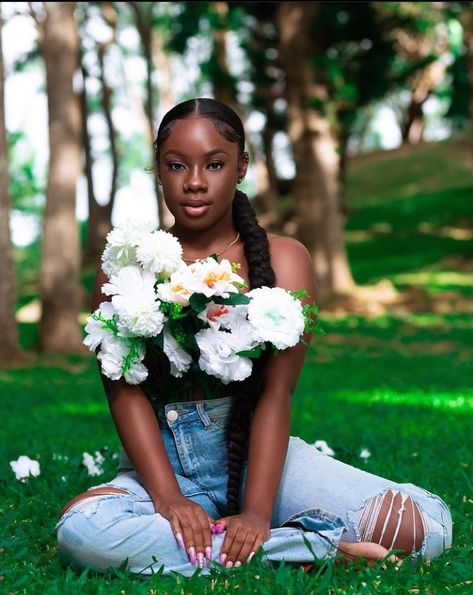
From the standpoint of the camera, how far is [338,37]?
1698 cm

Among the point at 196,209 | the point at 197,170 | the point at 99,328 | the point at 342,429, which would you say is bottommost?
the point at 342,429

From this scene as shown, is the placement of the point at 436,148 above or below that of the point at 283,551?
above

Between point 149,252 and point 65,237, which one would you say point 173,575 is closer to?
point 149,252

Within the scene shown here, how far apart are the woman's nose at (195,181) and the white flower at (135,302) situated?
337 mm

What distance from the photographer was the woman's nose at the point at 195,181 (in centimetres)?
348

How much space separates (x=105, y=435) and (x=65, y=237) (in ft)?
17.7

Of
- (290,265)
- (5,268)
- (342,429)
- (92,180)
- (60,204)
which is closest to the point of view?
(290,265)

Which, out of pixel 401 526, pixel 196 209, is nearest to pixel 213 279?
pixel 196 209

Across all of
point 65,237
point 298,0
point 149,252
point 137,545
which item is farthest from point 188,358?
point 298,0

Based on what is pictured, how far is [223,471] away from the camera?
356 centimetres

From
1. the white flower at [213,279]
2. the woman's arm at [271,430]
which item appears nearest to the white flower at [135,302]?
the white flower at [213,279]

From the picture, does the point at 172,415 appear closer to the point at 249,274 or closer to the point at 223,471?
the point at 223,471

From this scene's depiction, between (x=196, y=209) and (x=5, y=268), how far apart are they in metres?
7.06

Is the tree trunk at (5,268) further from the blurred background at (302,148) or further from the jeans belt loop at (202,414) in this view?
the jeans belt loop at (202,414)
